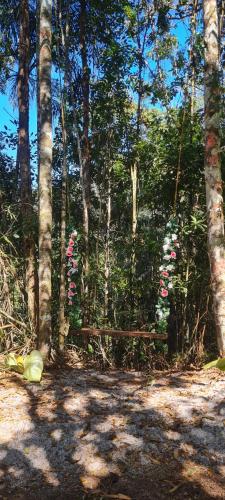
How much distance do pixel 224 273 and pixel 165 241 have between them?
1.92m

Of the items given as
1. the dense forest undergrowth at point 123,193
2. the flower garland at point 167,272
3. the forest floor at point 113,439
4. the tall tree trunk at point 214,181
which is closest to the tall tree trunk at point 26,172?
the dense forest undergrowth at point 123,193

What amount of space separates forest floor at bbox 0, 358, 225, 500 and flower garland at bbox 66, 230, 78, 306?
261 centimetres

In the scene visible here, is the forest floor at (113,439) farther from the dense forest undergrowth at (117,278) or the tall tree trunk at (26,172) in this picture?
the tall tree trunk at (26,172)

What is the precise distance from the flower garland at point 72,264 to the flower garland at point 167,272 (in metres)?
1.31

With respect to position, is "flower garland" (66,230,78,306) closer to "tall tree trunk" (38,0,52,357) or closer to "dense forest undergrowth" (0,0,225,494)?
"dense forest undergrowth" (0,0,225,494)

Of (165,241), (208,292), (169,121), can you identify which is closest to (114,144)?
(169,121)

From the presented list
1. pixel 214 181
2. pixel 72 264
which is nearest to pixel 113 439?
pixel 214 181

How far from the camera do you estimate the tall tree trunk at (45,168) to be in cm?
489

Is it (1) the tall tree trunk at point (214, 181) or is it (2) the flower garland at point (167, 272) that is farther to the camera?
(2) the flower garland at point (167, 272)

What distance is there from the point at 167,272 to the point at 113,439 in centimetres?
382

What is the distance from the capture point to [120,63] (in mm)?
8109

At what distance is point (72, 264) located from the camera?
691 centimetres

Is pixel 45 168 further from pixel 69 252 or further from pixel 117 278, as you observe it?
pixel 117 278

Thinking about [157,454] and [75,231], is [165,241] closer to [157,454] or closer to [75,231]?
[75,231]
